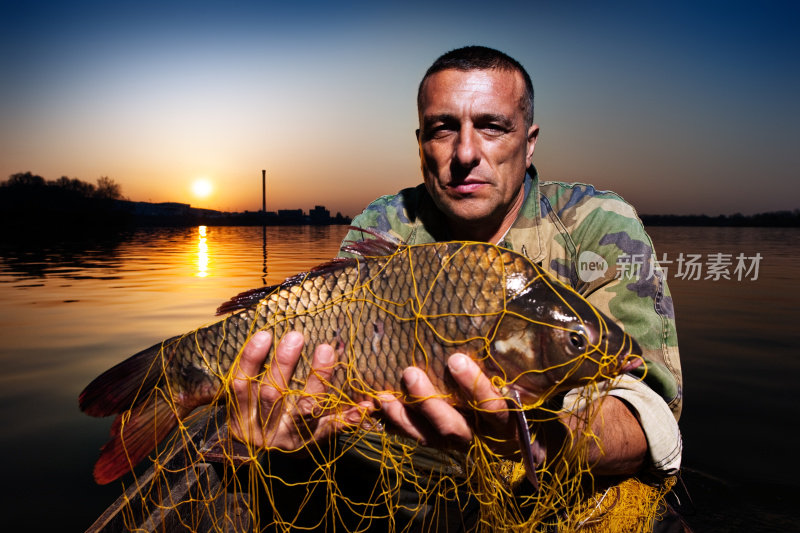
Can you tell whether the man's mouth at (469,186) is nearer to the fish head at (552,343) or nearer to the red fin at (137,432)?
the fish head at (552,343)

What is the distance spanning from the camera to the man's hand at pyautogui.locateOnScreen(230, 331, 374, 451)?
5.79ft

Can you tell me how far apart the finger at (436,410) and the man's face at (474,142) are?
1.08 metres

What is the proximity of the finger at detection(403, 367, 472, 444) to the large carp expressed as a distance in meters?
0.04

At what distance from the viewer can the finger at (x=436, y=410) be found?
1603mm

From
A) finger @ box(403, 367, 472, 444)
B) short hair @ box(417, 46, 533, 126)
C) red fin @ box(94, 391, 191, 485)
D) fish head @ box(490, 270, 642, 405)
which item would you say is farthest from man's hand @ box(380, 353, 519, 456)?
short hair @ box(417, 46, 533, 126)

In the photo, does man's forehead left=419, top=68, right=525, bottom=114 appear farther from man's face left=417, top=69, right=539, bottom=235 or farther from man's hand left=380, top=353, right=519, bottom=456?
man's hand left=380, top=353, right=519, bottom=456

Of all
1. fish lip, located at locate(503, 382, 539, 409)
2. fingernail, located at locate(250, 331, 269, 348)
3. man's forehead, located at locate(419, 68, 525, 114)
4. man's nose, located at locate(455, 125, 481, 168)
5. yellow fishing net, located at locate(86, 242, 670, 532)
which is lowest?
yellow fishing net, located at locate(86, 242, 670, 532)

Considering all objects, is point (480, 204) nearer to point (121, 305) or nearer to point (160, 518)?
point (160, 518)

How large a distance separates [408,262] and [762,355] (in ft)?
27.0

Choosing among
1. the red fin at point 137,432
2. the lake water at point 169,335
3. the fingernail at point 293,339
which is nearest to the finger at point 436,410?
the fingernail at point 293,339

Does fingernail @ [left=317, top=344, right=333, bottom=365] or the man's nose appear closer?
fingernail @ [left=317, top=344, right=333, bottom=365]

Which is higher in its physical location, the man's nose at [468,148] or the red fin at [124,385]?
the man's nose at [468,148]

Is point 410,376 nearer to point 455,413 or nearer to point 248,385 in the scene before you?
point 455,413

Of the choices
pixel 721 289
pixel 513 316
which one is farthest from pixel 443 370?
pixel 721 289
